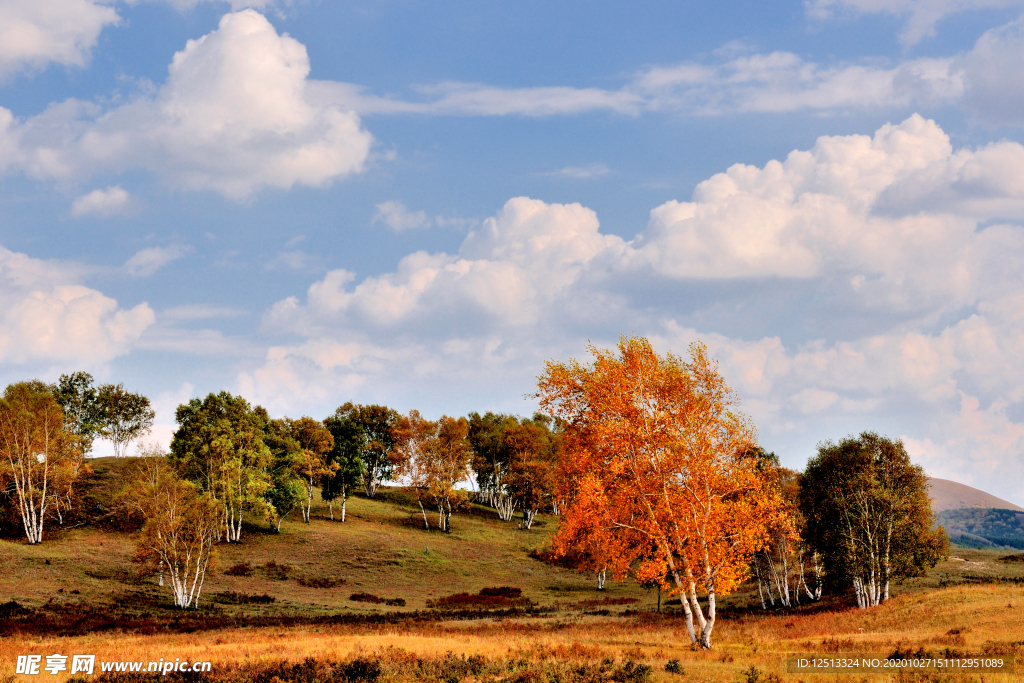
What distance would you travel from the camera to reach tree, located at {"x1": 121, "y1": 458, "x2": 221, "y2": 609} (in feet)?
183

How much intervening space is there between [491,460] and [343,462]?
2850cm

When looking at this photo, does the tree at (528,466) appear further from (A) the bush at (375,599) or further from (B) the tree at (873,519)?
(B) the tree at (873,519)

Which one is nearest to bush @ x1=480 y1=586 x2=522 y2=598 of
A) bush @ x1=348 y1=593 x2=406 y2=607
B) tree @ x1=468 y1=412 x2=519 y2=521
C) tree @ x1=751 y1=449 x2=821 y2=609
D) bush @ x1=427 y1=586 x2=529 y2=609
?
bush @ x1=427 y1=586 x2=529 y2=609

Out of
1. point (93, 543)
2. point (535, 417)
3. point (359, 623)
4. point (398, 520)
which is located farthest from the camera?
point (535, 417)

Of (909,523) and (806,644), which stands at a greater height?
(909,523)

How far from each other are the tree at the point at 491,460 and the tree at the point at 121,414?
5869 cm

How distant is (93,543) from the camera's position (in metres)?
73.4

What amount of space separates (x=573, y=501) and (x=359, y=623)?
2133 centimetres

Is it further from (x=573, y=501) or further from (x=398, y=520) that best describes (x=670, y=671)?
(x=398, y=520)

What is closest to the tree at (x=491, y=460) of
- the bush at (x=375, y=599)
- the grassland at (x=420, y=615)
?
the grassland at (x=420, y=615)

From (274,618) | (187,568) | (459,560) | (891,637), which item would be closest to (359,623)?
(274,618)

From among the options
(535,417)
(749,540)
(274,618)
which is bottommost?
(274,618)

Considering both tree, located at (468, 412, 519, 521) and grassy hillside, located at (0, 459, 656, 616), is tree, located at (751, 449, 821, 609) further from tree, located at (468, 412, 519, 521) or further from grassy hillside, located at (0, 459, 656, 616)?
tree, located at (468, 412, 519, 521)

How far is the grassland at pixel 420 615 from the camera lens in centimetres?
2519
